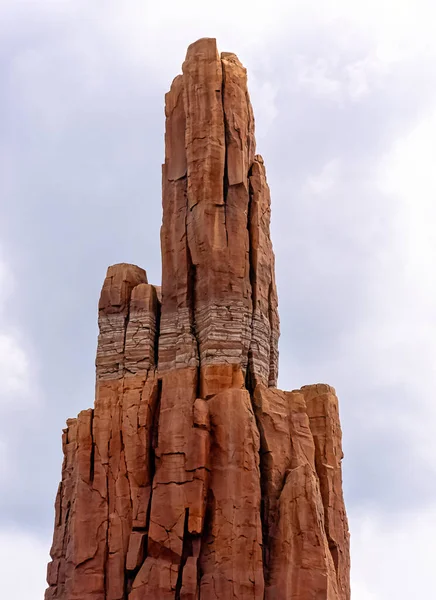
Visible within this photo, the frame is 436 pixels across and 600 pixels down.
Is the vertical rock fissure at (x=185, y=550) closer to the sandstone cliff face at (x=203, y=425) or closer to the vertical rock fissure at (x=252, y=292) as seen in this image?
the sandstone cliff face at (x=203, y=425)

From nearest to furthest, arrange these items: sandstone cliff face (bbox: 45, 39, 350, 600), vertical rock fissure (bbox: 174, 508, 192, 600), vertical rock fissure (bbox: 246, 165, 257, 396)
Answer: vertical rock fissure (bbox: 174, 508, 192, 600) < sandstone cliff face (bbox: 45, 39, 350, 600) < vertical rock fissure (bbox: 246, 165, 257, 396)

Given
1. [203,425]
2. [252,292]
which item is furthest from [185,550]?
[252,292]

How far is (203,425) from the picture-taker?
41.4 meters

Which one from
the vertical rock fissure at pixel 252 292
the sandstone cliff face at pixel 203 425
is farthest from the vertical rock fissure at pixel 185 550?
the vertical rock fissure at pixel 252 292

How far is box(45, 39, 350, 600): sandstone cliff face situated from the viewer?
40.2 metres

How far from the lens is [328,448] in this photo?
4506 centimetres

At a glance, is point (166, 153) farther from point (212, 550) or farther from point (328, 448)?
point (212, 550)

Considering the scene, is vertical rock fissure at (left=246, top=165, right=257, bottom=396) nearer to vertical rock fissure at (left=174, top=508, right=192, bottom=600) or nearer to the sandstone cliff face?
the sandstone cliff face

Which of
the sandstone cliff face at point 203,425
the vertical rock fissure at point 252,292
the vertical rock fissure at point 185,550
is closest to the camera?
the vertical rock fissure at point 185,550

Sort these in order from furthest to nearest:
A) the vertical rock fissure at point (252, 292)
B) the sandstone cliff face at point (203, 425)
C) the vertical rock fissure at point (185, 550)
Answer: the vertical rock fissure at point (252, 292), the sandstone cliff face at point (203, 425), the vertical rock fissure at point (185, 550)

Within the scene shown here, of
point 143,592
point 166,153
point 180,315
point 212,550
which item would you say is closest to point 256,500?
point 212,550

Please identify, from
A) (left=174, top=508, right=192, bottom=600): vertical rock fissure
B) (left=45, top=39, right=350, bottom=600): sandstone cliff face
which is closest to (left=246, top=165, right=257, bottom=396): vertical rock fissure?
(left=45, top=39, right=350, bottom=600): sandstone cliff face

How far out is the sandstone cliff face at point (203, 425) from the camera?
132ft

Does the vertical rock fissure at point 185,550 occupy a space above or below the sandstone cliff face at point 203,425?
below
